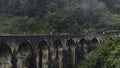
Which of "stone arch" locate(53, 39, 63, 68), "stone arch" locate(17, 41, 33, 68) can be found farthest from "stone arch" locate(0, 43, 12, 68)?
"stone arch" locate(53, 39, 63, 68)

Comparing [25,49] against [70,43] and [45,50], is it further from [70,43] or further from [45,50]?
[70,43]

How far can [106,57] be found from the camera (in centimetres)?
4866

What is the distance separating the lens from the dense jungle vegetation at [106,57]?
Result: 46719 millimetres

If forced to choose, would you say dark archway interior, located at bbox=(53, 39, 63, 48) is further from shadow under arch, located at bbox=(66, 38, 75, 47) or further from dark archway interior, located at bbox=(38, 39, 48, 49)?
dark archway interior, located at bbox=(38, 39, 48, 49)

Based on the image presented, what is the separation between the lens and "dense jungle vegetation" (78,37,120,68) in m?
46.7

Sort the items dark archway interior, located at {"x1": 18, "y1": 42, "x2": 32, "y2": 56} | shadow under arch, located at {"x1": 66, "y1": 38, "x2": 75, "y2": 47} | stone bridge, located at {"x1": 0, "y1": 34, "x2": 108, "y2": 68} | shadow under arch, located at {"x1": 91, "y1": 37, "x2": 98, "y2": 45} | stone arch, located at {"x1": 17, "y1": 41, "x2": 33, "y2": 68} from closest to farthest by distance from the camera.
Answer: stone bridge, located at {"x1": 0, "y1": 34, "x2": 108, "y2": 68} < stone arch, located at {"x1": 17, "y1": 41, "x2": 33, "y2": 68} < dark archway interior, located at {"x1": 18, "y1": 42, "x2": 32, "y2": 56} < shadow under arch, located at {"x1": 66, "y1": 38, "x2": 75, "y2": 47} < shadow under arch, located at {"x1": 91, "y1": 37, "x2": 98, "y2": 45}

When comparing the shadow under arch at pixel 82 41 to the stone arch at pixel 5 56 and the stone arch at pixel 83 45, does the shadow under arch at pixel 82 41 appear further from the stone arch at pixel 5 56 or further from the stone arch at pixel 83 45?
the stone arch at pixel 5 56

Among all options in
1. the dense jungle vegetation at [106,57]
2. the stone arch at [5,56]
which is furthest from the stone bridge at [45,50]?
the dense jungle vegetation at [106,57]

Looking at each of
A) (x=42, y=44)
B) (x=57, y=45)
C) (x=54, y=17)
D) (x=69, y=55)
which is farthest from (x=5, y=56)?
(x=54, y=17)

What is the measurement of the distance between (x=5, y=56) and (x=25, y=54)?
4272 millimetres

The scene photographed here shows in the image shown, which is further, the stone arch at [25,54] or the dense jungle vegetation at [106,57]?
the dense jungle vegetation at [106,57]

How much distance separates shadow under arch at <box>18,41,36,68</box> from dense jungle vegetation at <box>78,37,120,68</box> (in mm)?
10214

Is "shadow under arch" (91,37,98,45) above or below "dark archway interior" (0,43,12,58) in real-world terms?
below

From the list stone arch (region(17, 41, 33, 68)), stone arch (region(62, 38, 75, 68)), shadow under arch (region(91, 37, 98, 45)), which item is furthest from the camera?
shadow under arch (region(91, 37, 98, 45))
